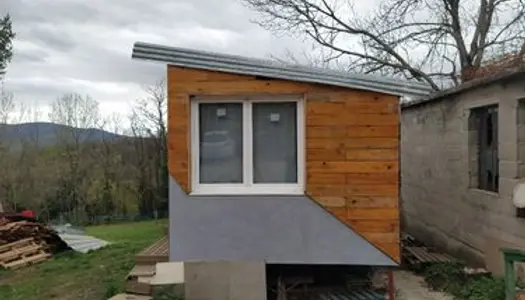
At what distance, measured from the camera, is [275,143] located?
635cm

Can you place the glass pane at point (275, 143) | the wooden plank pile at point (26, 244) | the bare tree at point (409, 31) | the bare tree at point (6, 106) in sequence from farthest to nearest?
the bare tree at point (6, 106) < the bare tree at point (409, 31) < the wooden plank pile at point (26, 244) < the glass pane at point (275, 143)

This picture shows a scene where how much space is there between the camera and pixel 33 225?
1482cm


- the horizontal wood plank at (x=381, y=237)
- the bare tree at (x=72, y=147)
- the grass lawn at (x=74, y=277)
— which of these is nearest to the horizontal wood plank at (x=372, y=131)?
the horizontal wood plank at (x=381, y=237)

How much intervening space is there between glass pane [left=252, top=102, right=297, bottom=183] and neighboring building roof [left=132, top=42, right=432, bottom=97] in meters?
0.40

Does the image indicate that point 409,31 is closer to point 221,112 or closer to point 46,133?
point 221,112

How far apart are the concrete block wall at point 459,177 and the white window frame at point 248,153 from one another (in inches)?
124

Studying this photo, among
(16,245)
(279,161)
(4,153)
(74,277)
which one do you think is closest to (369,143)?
(279,161)

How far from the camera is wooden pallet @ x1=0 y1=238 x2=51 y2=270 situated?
12766 mm

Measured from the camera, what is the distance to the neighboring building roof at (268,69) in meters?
6.13

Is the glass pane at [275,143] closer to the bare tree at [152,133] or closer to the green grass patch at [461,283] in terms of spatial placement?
the green grass patch at [461,283]

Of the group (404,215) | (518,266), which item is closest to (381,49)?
(404,215)

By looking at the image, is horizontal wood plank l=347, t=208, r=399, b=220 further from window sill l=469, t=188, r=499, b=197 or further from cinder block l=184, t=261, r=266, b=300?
window sill l=469, t=188, r=499, b=197

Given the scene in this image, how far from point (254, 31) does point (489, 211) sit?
12.7 metres

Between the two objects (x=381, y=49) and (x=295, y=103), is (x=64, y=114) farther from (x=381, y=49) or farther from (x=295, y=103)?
(x=295, y=103)
